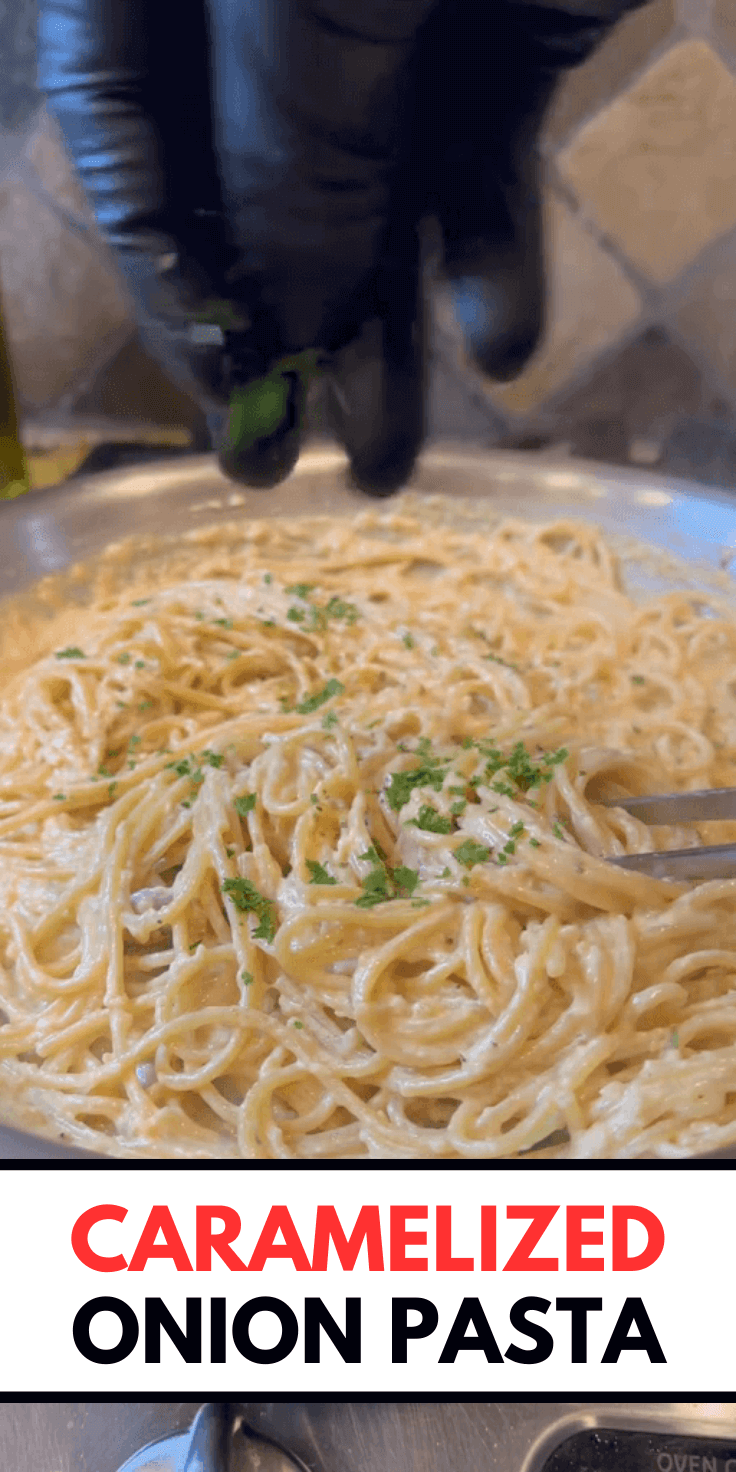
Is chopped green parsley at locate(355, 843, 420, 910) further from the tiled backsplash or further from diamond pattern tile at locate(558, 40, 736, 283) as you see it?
diamond pattern tile at locate(558, 40, 736, 283)

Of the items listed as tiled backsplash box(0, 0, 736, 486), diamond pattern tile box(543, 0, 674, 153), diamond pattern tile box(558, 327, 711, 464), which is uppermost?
diamond pattern tile box(543, 0, 674, 153)

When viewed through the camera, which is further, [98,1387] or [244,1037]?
[244,1037]

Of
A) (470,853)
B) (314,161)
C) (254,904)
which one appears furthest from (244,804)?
(314,161)

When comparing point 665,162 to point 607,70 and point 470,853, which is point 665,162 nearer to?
point 607,70

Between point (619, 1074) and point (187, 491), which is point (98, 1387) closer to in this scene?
point (619, 1074)

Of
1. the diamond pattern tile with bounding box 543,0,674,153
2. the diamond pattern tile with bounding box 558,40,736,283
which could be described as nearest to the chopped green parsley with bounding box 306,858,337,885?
the diamond pattern tile with bounding box 543,0,674,153

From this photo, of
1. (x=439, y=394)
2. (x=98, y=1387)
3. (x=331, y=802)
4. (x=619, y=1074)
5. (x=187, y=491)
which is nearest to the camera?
(x=98, y=1387)

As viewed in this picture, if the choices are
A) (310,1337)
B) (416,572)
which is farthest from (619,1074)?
(416,572)
